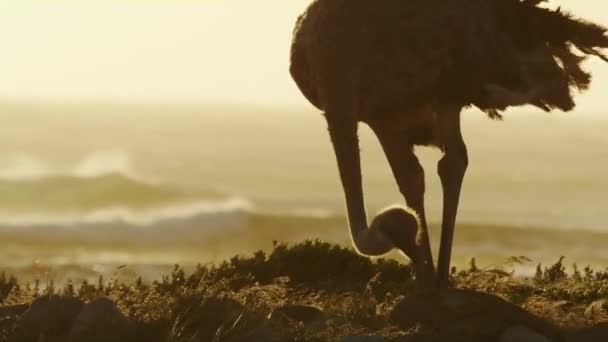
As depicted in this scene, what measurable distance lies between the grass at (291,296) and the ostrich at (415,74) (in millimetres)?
688

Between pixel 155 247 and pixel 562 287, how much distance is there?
99.2ft

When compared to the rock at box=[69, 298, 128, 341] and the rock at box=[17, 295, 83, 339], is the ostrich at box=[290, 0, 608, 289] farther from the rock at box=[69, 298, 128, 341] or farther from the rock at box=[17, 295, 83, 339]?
the rock at box=[17, 295, 83, 339]

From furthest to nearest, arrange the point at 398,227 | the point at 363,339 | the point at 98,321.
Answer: the point at 398,227
the point at 98,321
the point at 363,339

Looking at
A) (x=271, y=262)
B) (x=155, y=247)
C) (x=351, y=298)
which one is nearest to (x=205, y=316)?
(x=351, y=298)

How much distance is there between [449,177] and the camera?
13.4m

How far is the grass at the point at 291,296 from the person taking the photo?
446 inches

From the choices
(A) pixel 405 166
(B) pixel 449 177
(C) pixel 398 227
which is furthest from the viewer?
(A) pixel 405 166

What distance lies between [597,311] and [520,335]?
1648 mm

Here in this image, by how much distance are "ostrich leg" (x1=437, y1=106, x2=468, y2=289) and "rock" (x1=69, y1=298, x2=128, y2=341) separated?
10.1 feet

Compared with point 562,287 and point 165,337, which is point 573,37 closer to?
point 562,287

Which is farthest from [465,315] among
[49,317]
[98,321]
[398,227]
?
[49,317]

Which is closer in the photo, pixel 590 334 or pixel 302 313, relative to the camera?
pixel 590 334

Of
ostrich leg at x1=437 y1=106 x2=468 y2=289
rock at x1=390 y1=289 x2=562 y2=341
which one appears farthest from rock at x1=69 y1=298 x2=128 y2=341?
ostrich leg at x1=437 y1=106 x2=468 y2=289

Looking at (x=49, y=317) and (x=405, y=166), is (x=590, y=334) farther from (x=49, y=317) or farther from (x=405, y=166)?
(x=49, y=317)
